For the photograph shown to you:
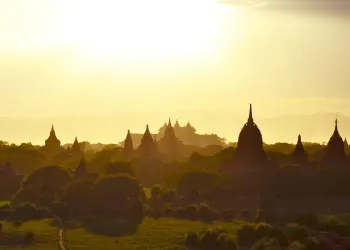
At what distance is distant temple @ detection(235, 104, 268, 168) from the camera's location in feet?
342

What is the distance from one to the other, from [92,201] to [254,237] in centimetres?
2298

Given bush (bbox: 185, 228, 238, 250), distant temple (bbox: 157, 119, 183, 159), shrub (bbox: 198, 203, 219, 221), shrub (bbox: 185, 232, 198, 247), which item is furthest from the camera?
distant temple (bbox: 157, 119, 183, 159)

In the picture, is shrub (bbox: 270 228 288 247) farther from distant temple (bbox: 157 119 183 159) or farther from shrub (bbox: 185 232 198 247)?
distant temple (bbox: 157 119 183 159)

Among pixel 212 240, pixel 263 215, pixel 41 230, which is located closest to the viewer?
pixel 212 240

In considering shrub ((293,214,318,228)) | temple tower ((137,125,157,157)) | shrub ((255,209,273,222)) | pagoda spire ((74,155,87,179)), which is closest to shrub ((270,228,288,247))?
shrub ((293,214,318,228))

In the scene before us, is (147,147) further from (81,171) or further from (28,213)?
(28,213)

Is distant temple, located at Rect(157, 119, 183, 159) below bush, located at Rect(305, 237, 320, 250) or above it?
above

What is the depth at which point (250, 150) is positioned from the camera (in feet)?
347

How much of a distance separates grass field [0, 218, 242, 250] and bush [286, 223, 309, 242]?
6223 mm

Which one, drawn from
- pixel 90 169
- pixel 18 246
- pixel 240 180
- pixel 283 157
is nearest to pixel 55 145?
pixel 90 169

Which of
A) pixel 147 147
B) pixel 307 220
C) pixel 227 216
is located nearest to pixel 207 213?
pixel 227 216

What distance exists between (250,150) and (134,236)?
37.3m

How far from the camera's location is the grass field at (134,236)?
67.6 m

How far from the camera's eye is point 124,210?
8488cm
